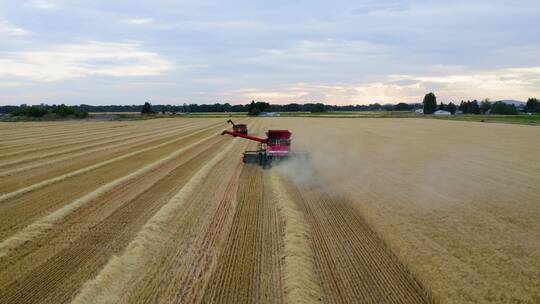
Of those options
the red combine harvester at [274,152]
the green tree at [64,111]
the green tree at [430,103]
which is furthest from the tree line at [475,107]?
the red combine harvester at [274,152]

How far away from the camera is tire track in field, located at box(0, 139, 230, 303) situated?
7.96 metres

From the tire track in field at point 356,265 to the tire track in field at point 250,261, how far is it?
1009 millimetres

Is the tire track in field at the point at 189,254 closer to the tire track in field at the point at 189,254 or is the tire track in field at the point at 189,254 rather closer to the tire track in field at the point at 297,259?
the tire track in field at the point at 189,254

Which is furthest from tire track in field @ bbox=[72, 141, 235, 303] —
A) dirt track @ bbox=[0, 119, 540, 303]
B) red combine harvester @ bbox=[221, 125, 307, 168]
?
red combine harvester @ bbox=[221, 125, 307, 168]

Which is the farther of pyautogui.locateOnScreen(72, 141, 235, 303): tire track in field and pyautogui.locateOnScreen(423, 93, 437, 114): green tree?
pyautogui.locateOnScreen(423, 93, 437, 114): green tree

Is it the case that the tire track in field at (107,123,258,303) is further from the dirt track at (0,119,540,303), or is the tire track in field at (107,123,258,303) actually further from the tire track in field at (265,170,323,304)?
the tire track in field at (265,170,323,304)

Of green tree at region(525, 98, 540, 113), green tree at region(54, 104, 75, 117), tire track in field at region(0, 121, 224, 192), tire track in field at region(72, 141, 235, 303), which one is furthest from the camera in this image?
green tree at region(525, 98, 540, 113)

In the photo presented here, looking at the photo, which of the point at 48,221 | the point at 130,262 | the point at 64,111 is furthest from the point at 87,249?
the point at 64,111

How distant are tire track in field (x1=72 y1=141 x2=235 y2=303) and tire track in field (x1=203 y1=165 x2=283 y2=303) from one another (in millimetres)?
1696

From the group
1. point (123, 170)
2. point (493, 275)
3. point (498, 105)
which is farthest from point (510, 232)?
point (498, 105)

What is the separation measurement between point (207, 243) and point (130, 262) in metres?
1.89

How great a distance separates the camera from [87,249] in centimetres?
1010

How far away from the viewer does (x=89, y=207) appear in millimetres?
13953

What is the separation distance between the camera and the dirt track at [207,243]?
7.81m
